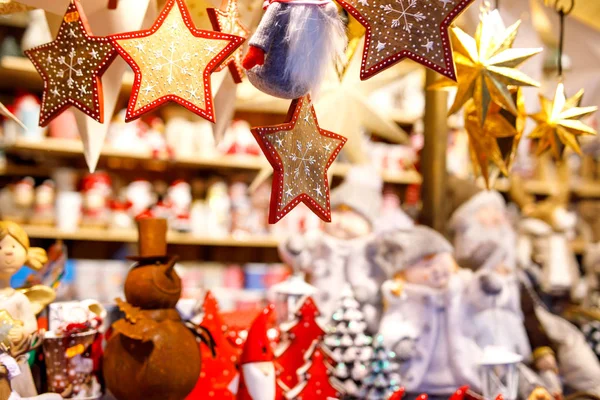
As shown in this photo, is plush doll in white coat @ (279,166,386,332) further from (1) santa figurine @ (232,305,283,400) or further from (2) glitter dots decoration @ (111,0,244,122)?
(2) glitter dots decoration @ (111,0,244,122)

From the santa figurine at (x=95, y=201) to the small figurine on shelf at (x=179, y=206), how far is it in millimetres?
261

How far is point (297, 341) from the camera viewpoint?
4.30 ft

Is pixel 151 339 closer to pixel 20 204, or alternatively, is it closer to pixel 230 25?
pixel 230 25

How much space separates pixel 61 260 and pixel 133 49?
540mm

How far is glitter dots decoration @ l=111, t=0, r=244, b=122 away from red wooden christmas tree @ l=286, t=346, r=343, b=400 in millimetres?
611

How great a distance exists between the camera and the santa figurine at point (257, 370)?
1.13 metres

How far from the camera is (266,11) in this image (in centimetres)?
91

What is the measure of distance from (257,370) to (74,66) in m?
0.58

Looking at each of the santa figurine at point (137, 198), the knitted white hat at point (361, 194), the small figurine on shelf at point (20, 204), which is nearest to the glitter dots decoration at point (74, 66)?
the knitted white hat at point (361, 194)

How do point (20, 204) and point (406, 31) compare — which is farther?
point (20, 204)

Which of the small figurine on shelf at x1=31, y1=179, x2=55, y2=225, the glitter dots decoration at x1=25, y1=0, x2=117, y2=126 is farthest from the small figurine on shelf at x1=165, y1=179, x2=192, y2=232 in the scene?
the glitter dots decoration at x1=25, y1=0, x2=117, y2=126

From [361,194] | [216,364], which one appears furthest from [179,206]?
[216,364]

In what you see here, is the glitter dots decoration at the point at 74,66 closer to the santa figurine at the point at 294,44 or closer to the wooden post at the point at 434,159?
the santa figurine at the point at 294,44

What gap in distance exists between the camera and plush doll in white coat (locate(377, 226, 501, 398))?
143cm
